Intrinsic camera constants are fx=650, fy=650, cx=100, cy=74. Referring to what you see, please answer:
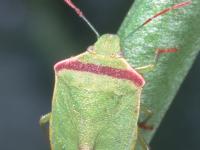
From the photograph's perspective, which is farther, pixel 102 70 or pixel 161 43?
pixel 102 70

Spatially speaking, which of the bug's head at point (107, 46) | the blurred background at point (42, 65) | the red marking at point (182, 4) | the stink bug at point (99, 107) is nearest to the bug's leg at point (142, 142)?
the stink bug at point (99, 107)

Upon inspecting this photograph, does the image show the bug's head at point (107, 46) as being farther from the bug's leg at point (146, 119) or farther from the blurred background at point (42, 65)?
the blurred background at point (42, 65)

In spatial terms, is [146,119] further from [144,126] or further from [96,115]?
[96,115]

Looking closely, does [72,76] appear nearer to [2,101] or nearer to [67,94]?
[67,94]

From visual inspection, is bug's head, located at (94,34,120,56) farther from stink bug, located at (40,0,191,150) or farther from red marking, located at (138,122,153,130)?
red marking, located at (138,122,153,130)

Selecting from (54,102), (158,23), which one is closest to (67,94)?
(54,102)

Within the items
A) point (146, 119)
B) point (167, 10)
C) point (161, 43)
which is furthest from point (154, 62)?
point (146, 119)
